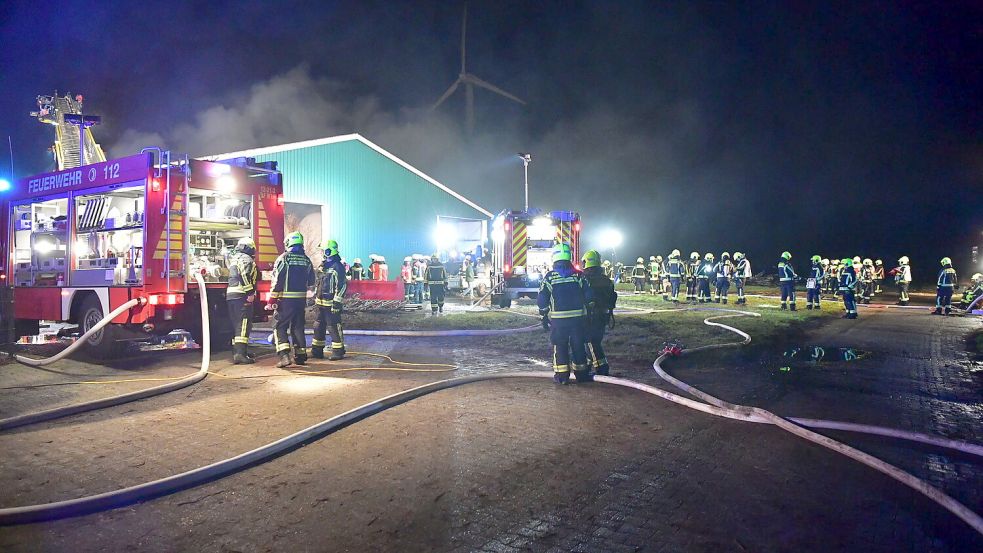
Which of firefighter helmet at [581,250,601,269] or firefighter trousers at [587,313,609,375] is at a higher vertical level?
firefighter helmet at [581,250,601,269]

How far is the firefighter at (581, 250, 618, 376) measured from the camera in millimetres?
6953

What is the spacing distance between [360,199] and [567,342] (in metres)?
19.2

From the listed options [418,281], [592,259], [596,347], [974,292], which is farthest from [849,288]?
[418,281]

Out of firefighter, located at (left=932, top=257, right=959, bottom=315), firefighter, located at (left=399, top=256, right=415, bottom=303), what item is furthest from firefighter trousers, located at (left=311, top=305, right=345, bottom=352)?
firefighter, located at (left=932, top=257, right=959, bottom=315)

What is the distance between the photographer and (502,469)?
12.8 ft

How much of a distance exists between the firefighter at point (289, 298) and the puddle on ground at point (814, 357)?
6420mm

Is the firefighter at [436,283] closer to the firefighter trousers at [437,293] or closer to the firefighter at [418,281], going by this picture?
the firefighter trousers at [437,293]

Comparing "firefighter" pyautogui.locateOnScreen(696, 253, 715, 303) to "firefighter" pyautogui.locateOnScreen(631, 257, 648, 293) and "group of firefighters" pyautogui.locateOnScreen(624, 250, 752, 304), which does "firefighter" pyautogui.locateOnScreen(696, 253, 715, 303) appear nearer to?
"group of firefighters" pyautogui.locateOnScreen(624, 250, 752, 304)

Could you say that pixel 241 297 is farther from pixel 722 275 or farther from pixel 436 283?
pixel 722 275

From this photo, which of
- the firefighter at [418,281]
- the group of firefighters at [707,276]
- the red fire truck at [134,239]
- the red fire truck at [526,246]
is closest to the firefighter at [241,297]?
the red fire truck at [134,239]

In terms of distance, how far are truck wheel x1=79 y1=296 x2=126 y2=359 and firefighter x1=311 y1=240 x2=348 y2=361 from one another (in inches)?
113

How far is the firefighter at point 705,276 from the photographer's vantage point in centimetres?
1836

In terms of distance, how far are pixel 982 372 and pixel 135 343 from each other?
512 inches

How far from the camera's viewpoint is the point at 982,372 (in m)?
7.41
